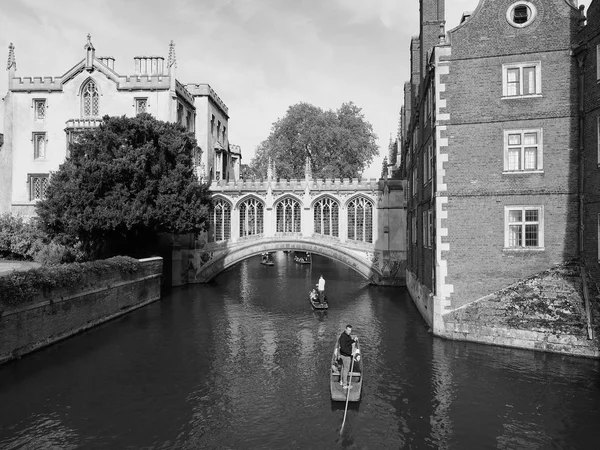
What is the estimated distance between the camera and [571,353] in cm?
1599

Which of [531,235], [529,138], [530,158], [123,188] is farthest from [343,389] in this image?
[123,188]

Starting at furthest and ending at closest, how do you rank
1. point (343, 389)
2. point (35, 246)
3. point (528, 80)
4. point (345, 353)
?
1. point (35, 246)
2. point (528, 80)
3. point (345, 353)
4. point (343, 389)

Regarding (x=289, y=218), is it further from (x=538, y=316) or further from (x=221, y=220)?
(x=538, y=316)

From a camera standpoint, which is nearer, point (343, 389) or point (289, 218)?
point (343, 389)

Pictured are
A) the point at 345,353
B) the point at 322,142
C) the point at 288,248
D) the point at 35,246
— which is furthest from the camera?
the point at 322,142

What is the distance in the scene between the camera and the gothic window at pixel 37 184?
3716 centimetres

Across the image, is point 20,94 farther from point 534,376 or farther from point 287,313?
point 534,376

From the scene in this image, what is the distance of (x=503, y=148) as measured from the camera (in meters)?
17.9

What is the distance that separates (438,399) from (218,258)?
26.9 metres

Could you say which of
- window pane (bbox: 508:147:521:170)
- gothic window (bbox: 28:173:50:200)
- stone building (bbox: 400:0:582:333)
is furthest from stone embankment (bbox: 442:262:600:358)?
gothic window (bbox: 28:173:50:200)

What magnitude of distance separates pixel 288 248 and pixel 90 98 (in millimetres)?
20416

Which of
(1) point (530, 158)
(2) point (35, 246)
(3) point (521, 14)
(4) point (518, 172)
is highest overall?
(3) point (521, 14)

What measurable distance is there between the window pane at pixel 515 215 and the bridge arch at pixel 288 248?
60.4ft

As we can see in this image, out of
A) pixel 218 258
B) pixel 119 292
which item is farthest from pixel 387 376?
pixel 218 258
